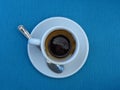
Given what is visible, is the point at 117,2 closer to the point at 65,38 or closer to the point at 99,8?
the point at 99,8

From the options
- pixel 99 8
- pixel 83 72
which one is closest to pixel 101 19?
pixel 99 8

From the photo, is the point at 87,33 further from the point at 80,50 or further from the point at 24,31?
the point at 24,31

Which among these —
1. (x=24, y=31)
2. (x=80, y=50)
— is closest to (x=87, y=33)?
(x=80, y=50)
